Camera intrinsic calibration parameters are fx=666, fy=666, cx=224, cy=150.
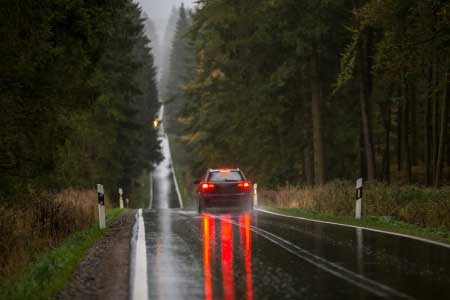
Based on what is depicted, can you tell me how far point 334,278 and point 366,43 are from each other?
1871cm

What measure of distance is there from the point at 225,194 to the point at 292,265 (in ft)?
46.4

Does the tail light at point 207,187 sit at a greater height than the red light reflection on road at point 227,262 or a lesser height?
greater

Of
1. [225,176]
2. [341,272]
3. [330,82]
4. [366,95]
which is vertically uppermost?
[330,82]

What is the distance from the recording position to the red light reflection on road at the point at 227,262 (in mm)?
7395

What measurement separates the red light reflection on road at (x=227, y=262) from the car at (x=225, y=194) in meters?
7.10

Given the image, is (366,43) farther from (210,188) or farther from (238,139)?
(238,139)

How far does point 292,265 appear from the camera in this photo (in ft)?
30.3

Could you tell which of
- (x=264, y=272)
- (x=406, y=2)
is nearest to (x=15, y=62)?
(x=264, y=272)

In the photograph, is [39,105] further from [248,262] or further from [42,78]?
[248,262]

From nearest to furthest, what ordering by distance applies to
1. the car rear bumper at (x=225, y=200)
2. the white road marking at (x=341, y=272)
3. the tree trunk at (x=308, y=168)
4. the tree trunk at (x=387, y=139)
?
1. the white road marking at (x=341, y=272)
2. the car rear bumper at (x=225, y=200)
3. the tree trunk at (x=387, y=139)
4. the tree trunk at (x=308, y=168)

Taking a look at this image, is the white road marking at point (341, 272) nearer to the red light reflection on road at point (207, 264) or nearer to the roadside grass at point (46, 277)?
the red light reflection on road at point (207, 264)

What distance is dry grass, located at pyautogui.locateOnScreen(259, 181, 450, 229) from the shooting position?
16.2m

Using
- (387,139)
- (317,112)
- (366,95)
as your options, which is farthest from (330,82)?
(366,95)

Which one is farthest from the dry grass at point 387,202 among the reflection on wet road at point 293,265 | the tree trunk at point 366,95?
the reflection on wet road at point 293,265
